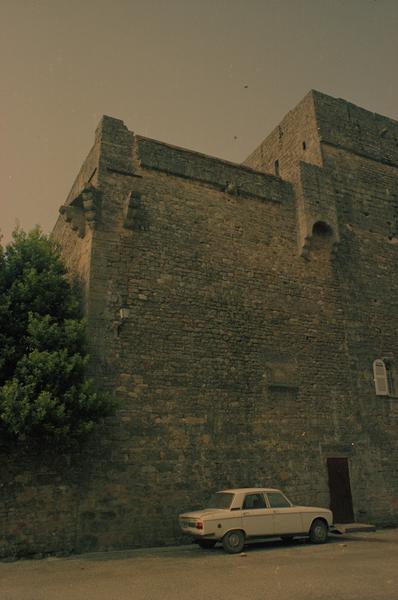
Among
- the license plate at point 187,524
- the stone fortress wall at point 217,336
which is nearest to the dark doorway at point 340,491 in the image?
the stone fortress wall at point 217,336

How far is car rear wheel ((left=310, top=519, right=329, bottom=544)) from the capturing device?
970 cm

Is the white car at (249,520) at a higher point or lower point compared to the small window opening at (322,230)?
lower

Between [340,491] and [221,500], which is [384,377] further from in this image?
[221,500]

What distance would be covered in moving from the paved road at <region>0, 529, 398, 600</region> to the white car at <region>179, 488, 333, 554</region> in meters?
0.27

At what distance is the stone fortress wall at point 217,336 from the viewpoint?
9.97 metres

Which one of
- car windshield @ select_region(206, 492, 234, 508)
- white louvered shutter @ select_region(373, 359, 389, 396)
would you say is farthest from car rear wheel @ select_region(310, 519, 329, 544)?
white louvered shutter @ select_region(373, 359, 389, 396)

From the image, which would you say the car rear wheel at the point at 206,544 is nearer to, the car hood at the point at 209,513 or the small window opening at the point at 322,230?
the car hood at the point at 209,513

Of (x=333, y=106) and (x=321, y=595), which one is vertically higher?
(x=333, y=106)

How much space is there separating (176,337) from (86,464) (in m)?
3.44

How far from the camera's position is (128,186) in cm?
1228

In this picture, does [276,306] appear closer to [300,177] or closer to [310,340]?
[310,340]

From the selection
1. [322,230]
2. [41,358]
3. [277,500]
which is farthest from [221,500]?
[322,230]

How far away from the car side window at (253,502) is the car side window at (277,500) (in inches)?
7.7

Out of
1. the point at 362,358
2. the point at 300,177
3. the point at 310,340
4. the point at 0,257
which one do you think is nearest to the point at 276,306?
the point at 310,340
